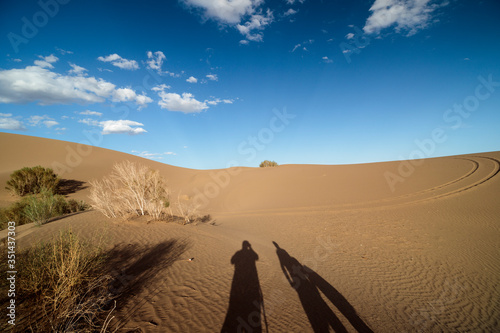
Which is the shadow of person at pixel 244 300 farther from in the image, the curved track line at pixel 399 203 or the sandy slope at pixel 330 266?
the curved track line at pixel 399 203

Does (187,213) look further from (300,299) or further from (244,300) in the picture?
(300,299)

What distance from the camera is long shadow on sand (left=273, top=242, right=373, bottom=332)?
153 inches

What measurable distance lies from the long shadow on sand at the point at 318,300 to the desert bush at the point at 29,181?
20736mm

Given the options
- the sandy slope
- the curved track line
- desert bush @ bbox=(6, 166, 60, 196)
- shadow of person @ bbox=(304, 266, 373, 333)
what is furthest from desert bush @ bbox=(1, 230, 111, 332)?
desert bush @ bbox=(6, 166, 60, 196)

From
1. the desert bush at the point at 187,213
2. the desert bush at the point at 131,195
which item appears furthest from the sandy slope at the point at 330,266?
the desert bush at the point at 187,213

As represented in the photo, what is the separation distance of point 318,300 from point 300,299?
0.44m

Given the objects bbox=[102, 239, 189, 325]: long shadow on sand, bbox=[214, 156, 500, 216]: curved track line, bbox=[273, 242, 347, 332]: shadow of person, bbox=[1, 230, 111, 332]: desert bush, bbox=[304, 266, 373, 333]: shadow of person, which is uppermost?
bbox=[214, 156, 500, 216]: curved track line

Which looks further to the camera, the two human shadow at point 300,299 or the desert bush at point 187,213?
the desert bush at point 187,213

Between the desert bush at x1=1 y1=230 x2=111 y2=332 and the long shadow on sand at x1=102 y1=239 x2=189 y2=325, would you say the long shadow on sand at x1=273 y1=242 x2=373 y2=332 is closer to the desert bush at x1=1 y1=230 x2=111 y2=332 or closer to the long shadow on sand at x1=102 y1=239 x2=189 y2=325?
the long shadow on sand at x1=102 y1=239 x2=189 y2=325

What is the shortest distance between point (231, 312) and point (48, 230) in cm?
802

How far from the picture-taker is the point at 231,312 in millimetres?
3928

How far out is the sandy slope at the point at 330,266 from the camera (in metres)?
3.97

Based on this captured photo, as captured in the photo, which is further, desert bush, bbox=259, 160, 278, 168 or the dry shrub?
desert bush, bbox=259, 160, 278, 168

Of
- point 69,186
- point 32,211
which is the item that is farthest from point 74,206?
point 69,186
